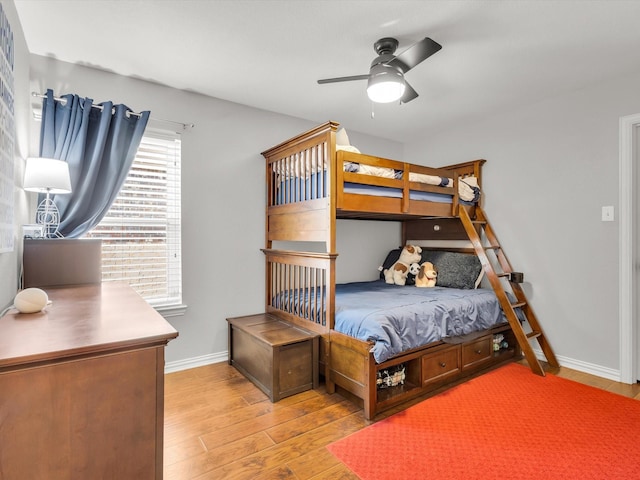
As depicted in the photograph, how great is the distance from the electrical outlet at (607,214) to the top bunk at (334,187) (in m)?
1.03

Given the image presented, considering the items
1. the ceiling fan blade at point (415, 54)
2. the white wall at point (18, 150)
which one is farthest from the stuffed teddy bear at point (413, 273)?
the white wall at point (18, 150)

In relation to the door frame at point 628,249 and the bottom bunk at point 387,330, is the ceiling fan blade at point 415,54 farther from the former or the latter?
the door frame at point 628,249

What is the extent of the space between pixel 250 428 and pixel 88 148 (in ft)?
7.17

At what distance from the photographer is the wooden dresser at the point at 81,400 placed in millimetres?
871

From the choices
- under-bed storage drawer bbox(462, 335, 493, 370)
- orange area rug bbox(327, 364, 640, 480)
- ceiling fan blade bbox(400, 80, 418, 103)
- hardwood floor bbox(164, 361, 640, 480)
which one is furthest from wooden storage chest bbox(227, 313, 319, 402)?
ceiling fan blade bbox(400, 80, 418, 103)

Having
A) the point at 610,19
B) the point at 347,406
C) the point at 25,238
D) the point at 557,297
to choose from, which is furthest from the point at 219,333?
the point at 610,19

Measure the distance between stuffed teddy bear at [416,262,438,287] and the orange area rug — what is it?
1212 millimetres

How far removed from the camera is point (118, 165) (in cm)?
249

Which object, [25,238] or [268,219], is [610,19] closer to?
[268,219]

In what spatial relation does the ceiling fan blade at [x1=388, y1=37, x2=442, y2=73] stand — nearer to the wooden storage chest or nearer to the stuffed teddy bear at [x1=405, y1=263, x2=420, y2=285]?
the wooden storage chest

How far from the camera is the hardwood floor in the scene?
1625 millimetres

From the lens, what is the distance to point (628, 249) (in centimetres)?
257

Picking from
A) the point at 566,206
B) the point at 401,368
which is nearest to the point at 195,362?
the point at 401,368

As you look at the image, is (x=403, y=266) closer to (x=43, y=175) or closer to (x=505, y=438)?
(x=505, y=438)
